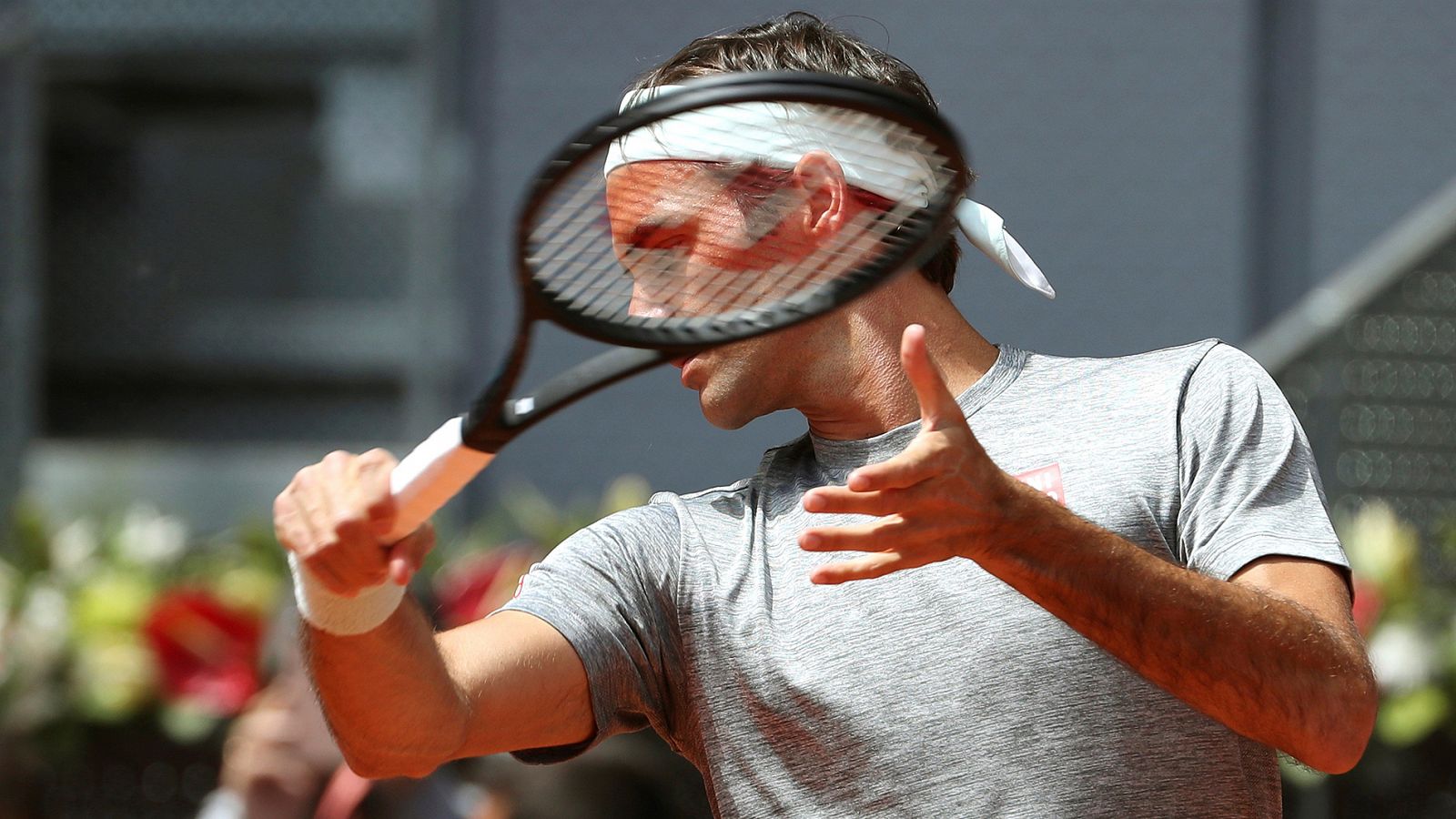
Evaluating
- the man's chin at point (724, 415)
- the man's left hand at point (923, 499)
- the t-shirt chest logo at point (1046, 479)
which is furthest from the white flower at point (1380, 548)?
the man's left hand at point (923, 499)

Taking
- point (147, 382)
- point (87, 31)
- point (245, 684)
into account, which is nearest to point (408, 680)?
point (245, 684)

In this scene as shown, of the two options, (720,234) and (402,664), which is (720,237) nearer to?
(720,234)

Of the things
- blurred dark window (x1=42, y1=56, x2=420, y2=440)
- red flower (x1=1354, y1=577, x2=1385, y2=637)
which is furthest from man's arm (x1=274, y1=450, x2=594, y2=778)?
blurred dark window (x1=42, y1=56, x2=420, y2=440)

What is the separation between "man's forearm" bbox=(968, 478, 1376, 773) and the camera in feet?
4.81

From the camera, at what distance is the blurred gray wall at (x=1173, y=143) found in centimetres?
582

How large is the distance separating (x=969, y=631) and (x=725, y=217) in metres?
0.48

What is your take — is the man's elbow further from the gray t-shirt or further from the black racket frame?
the black racket frame

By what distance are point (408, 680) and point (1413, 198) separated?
5059 mm

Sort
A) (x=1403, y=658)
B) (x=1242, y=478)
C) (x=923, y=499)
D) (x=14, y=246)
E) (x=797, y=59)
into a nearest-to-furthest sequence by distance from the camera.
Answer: (x=923, y=499) → (x=1242, y=478) → (x=797, y=59) → (x=1403, y=658) → (x=14, y=246)

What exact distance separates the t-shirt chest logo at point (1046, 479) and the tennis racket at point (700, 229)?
266 mm

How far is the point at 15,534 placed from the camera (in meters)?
4.33

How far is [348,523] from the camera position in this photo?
1.41 metres

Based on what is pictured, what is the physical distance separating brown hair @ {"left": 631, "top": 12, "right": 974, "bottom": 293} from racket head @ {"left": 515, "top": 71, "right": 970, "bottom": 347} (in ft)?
0.72

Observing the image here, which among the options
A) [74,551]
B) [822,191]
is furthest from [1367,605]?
[74,551]
